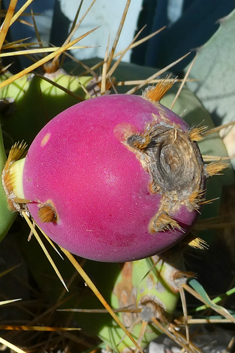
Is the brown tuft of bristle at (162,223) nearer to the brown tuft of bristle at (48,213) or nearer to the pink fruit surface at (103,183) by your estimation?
the pink fruit surface at (103,183)

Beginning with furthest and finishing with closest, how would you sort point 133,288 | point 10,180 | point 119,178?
point 133,288 < point 10,180 < point 119,178

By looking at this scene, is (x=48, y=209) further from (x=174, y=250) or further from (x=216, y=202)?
(x=216, y=202)

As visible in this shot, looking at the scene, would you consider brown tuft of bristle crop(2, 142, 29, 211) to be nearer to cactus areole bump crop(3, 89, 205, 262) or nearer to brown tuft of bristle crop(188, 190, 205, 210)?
cactus areole bump crop(3, 89, 205, 262)

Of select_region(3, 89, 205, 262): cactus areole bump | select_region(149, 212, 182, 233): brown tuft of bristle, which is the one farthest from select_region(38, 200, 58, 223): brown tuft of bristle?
select_region(149, 212, 182, 233): brown tuft of bristle

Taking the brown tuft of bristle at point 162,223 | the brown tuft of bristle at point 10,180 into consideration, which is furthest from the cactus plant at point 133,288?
the brown tuft of bristle at point 162,223

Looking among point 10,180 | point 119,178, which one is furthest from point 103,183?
point 10,180

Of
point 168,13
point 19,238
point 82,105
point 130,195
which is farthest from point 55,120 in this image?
point 168,13

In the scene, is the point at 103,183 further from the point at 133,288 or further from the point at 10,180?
the point at 133,288
